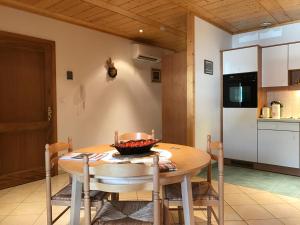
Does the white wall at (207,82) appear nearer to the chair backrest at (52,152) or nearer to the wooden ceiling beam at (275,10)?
the wooden ceiling beam at (275,10)

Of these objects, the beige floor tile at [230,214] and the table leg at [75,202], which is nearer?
the table leg at [75,202]

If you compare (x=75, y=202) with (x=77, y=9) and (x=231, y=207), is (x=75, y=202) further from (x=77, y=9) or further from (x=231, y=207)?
(x=77, y=9)

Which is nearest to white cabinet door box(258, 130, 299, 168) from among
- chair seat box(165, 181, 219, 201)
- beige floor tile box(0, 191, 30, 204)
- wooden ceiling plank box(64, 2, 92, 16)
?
chair seat box(165, 181, 219, 201)

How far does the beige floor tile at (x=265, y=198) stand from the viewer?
2.88m

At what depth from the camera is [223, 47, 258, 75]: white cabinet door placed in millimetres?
4250

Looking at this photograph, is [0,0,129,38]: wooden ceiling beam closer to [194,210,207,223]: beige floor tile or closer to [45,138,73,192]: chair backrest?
[45,138,73,192]: chair backrest

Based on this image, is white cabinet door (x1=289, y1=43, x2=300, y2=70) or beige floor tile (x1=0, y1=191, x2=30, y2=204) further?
white cabinet door (x1=289, y1=43, x2=300, y2=70)

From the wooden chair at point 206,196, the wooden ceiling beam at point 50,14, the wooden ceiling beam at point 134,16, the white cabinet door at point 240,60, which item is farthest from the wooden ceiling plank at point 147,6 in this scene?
the wooden chair at point 206,196

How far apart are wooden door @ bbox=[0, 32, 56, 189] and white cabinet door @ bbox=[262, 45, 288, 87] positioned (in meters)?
3.51

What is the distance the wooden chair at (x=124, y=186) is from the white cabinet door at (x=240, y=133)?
316 cm

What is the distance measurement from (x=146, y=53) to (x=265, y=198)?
11.6 ft

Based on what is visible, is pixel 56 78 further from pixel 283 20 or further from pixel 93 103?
→ pixel 283 20

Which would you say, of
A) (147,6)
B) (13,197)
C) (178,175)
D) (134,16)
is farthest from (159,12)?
(13,197)

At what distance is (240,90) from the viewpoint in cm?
440
